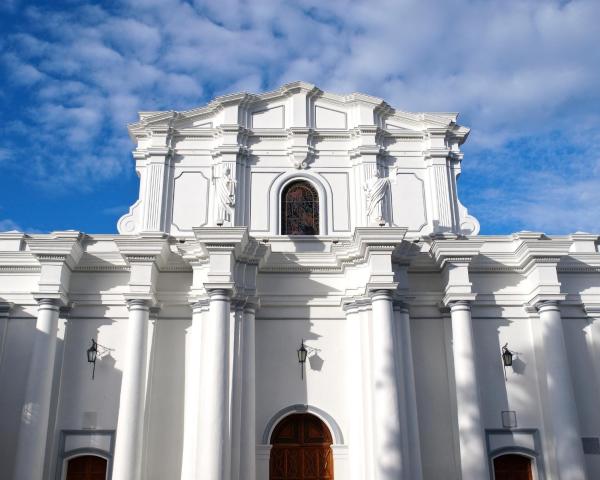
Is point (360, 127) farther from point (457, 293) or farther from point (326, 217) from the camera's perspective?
point (457, 293)

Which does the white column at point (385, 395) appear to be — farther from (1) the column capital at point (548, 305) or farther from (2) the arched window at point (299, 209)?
(1) the column capital at point (548, 305)

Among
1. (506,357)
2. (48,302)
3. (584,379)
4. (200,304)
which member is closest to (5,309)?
(48,302)

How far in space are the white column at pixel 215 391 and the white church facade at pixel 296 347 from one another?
0.04 m

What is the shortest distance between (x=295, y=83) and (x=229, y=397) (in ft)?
32.0

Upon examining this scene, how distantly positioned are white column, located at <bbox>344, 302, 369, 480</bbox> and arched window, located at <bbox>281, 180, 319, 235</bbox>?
2.92 meters

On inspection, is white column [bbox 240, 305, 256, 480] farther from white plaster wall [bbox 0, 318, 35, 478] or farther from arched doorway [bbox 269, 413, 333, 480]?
white plaster wall [bbox 0, 318, 35, 478]

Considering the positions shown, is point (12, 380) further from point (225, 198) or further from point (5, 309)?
point (225, 198)

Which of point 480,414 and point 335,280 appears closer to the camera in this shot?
point 480,414

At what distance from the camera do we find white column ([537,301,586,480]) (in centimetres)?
1556

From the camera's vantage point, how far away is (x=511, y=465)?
1641 cm

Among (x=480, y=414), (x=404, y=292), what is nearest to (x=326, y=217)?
(x=404, y=292)

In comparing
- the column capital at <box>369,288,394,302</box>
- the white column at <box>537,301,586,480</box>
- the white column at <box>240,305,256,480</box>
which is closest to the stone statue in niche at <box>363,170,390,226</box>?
the column capital at <box>369,288,394,302</box>

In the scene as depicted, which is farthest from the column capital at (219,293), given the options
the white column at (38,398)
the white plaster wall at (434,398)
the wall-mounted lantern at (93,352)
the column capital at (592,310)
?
the column capital at (592,310)

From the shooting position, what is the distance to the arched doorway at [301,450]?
1622 cm
